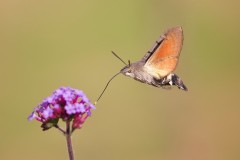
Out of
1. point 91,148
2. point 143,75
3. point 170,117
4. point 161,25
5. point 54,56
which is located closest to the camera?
point 143,75

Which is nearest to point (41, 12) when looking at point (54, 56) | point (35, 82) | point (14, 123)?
point (54, 56)

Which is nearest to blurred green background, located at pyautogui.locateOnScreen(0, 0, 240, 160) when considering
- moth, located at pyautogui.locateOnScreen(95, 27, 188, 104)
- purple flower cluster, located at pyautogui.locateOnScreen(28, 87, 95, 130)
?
moth, located at pyautogui.locateOnScreen(95, 27, 188, 104)

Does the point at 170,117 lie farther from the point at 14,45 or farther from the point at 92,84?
the point at 14,45

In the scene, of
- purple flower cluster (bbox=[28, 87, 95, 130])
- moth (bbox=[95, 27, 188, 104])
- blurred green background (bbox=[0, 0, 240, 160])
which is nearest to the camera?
purple flower cluster (bbox=[28, 87, 95, 130])

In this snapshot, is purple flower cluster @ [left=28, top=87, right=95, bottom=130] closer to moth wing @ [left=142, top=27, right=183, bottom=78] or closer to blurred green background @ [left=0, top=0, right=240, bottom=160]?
moth wing @ [left=142, top=27, right=183, bottom=78]

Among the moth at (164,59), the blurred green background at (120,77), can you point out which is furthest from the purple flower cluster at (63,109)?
the blurred green background at (120,77)

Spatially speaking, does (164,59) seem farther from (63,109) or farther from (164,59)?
(63,109)

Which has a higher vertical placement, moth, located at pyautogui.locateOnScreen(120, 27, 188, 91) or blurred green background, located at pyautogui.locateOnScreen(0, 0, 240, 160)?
blurred green background, located at pyautogui.locateOnScreen(0, 0, 240, 160)
